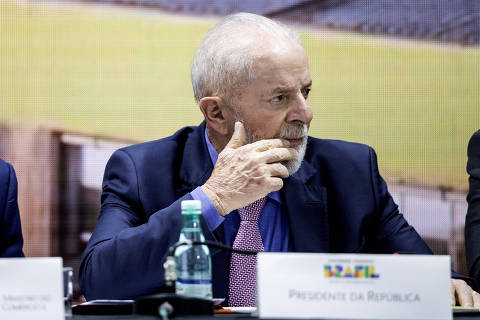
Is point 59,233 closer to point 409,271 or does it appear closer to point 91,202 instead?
point 91,202

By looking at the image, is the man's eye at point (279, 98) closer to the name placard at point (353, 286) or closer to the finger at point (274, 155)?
the finger at point (274, 155)

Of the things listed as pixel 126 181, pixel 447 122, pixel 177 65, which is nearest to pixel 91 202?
pixel 177 65

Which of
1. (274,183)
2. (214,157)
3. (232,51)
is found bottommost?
(274,183)

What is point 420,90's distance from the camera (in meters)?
3.42

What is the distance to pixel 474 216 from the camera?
7.28ft

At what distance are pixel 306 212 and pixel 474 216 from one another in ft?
1.80

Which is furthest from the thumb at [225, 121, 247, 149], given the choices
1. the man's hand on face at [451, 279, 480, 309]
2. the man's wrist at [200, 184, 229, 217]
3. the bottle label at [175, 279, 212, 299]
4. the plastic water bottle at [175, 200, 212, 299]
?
the man's hand on face at [451, 279, 480, 309]

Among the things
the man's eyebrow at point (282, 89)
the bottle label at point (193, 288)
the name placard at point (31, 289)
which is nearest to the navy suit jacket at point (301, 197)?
the man's eyebrow at point (282, 89)

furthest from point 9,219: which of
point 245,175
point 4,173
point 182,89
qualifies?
point 182,89

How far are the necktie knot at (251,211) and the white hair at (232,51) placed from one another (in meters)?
0.36

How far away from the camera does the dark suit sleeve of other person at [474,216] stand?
2121mm

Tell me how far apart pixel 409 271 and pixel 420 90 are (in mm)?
2223

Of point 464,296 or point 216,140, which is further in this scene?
point 216,140

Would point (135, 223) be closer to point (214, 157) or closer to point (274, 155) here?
point (214, 157)
